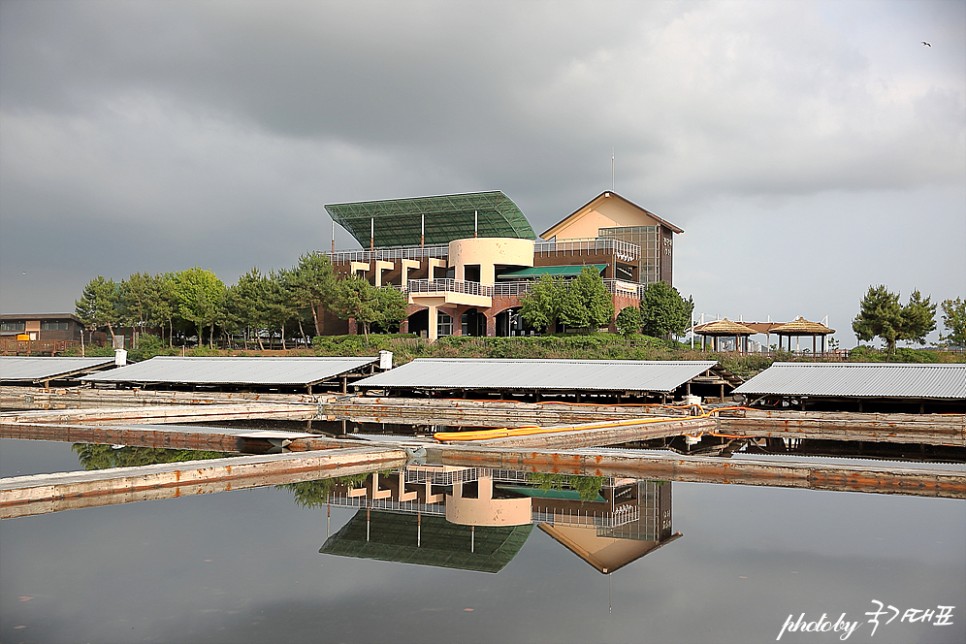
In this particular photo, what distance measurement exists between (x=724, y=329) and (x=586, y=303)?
827 centimetres

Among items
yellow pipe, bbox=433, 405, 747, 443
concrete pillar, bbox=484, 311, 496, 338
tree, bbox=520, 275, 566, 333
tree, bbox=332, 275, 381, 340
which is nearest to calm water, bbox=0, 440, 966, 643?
yellow pipe, bbox=433, 405, 747, 443

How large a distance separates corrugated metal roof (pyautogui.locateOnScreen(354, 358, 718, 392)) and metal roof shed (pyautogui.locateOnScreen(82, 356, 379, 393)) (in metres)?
2.19

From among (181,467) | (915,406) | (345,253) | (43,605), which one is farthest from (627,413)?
(345,253)

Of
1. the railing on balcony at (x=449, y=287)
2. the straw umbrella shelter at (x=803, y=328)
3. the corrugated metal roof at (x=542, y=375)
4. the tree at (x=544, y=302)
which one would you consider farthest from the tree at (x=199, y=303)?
the straw umbrella shelter at (x=803, y=328)

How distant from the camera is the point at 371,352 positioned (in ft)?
160

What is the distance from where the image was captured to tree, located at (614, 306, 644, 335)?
51500 mm

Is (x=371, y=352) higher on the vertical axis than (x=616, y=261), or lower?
lower

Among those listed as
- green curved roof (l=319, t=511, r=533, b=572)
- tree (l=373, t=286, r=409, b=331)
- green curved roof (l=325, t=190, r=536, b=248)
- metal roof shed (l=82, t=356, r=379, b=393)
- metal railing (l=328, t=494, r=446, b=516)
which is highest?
green curved roof (l=325, t=190, r=536, b=248)

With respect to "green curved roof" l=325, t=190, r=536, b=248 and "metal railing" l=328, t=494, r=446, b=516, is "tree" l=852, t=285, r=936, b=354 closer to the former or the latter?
"green curved roof" l=325, t=190, r=536, b=248

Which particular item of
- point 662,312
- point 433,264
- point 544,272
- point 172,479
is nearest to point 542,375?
point 172,479

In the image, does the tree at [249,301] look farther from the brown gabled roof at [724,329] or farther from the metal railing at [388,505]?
the metal railing at [388,505]

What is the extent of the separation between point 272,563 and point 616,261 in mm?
48654

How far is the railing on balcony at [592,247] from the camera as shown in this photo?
5721 centimetres

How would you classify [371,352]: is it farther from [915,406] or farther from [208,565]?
[208,565]
